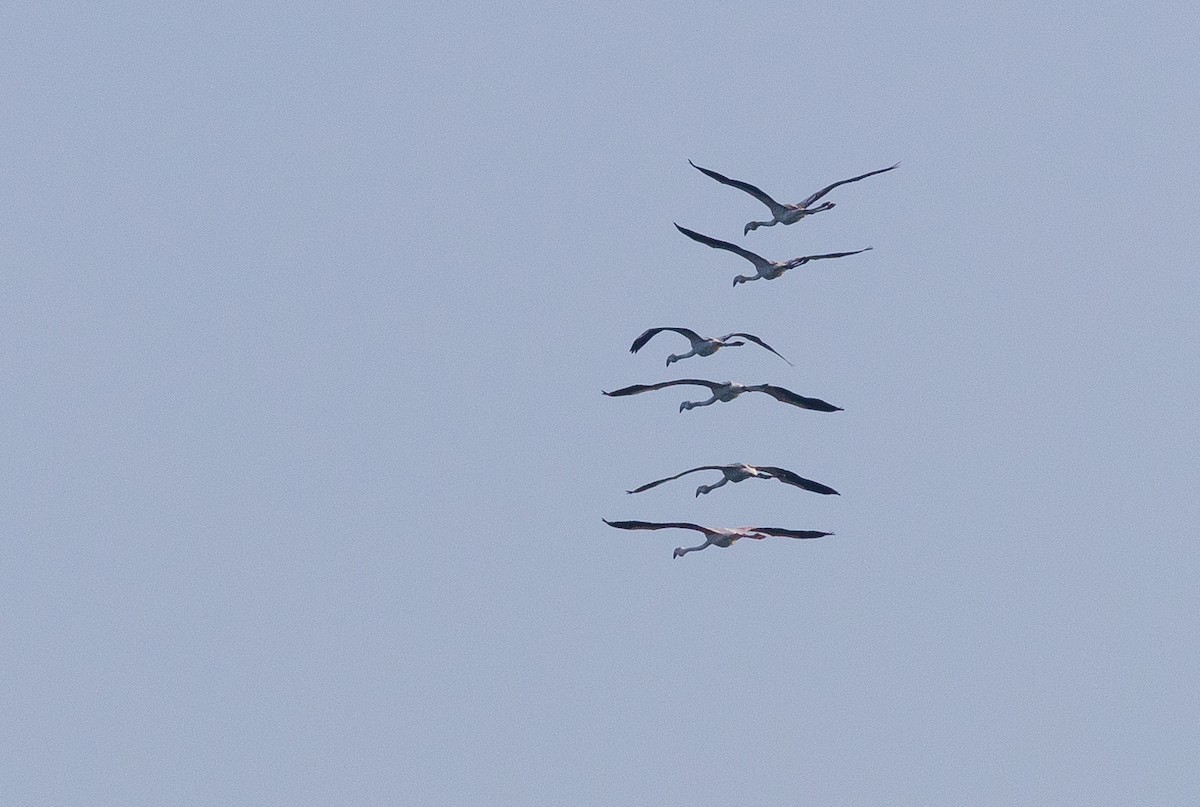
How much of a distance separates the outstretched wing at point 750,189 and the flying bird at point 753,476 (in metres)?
9.75

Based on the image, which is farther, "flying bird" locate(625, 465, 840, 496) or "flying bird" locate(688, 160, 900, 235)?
"flying bird" locate(688, 160, 900, 235)

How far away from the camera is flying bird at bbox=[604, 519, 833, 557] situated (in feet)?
247

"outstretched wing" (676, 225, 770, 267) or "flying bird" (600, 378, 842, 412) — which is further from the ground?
"outstretched wing" (676, 225, 770, 267)

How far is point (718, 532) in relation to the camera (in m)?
78.4

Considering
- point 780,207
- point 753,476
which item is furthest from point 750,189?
point 753,476

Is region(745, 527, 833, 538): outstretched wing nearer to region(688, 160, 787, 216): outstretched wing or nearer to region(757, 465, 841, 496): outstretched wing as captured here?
region(757, 465, 841, 496): outstretched wing

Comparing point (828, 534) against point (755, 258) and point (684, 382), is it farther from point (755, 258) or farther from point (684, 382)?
point (755, 258)

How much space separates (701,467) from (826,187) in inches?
473

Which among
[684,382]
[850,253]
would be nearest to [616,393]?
[684,382]

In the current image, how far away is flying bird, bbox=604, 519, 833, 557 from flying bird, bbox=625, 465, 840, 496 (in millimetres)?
1255

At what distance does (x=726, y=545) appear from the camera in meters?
79.2

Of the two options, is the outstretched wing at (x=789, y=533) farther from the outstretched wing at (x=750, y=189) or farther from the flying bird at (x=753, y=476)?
the outstretched wing at (x=750, y=189)

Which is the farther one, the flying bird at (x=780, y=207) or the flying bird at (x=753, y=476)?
the flying bird at (x=780, y=207)

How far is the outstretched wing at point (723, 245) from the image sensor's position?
8412 centimetres
